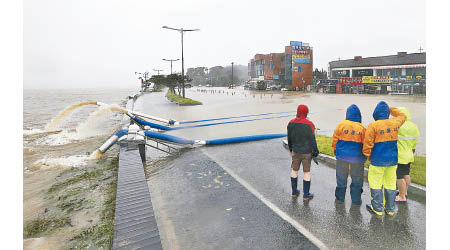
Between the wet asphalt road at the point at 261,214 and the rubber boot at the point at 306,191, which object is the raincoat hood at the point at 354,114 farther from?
the wet asphalt road at the point at 261,214

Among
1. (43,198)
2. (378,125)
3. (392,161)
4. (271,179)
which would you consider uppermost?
(378,125)

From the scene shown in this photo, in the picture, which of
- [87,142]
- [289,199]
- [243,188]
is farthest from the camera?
[87,142]

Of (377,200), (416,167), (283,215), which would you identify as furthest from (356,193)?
(416,167)

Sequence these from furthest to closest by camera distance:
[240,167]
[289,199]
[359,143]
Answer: [240,167] → [289,199] → [359,143]

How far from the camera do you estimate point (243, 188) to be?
6281 mm

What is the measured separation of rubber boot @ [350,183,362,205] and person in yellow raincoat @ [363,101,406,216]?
36 centimetres

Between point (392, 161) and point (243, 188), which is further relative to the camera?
point (243, 188)

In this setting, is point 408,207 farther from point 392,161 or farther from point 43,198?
point 43,198

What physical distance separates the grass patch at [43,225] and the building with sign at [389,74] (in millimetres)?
49442

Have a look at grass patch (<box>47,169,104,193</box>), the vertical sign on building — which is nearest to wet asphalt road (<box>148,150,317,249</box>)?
grass patch (<box>47,169,104,193</box>)

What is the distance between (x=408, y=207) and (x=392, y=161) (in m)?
1.19

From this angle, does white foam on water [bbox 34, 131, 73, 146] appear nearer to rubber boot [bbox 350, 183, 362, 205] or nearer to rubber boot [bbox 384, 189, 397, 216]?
rubber boot [bbox 350, 183, 362, 205]

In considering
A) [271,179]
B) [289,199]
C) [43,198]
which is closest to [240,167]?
[271,179]

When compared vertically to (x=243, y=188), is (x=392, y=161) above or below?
above
